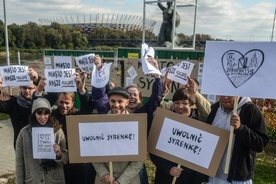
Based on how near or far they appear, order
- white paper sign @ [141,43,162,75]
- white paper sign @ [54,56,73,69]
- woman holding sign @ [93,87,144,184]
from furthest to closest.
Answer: white paper sign @ [54,56,73,69] → white paper sign @ [141,43,162,75] → woman holding sign @ [93,87,144,184]

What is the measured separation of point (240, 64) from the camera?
8.12 feet

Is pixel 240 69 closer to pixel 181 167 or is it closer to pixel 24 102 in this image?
pixel 181 167

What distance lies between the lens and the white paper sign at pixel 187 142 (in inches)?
106

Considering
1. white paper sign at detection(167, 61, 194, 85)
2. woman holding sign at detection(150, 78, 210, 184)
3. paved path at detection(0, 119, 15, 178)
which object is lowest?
paved path at detection(0, 119, 15, 178)

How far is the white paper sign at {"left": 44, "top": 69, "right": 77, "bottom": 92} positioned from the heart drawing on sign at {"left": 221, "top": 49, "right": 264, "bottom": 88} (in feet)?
6.16

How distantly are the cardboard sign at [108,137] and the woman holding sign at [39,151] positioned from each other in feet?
0.99

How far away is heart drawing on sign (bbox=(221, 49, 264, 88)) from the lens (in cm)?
240

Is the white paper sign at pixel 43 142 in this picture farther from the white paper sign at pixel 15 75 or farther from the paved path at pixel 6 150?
the paved path at pixel 6 150

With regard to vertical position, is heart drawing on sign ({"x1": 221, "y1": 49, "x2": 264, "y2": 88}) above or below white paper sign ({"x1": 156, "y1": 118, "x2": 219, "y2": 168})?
above

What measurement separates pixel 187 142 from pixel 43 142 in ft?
4.68

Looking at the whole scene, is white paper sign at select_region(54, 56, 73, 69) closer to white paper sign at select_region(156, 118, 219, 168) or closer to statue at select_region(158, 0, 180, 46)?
white paper sign at select_region(156, 118, 219, 168)

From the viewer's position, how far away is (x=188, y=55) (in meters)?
7.57

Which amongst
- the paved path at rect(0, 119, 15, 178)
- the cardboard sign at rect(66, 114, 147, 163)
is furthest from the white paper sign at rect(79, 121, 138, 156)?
the paved path at rect(0, 119, 15, 178)

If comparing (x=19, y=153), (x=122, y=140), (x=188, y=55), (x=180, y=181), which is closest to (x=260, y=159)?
(x=188, y=55)
